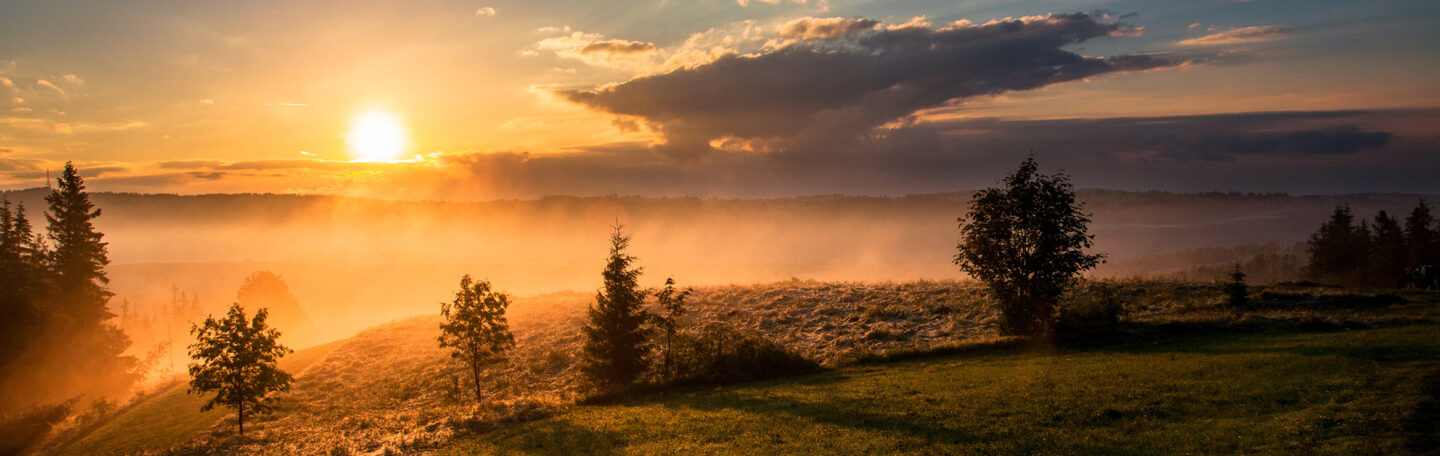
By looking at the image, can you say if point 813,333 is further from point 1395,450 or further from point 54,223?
point 54,223

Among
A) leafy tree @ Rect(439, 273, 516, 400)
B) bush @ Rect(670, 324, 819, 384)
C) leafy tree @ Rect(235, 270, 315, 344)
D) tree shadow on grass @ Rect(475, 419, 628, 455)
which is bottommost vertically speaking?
leafy tree @ Rect(235, 270, 315, 344)

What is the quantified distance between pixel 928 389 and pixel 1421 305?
2786 centimetres

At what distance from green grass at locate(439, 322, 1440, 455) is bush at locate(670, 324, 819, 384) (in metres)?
2.53

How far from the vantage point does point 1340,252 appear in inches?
2746

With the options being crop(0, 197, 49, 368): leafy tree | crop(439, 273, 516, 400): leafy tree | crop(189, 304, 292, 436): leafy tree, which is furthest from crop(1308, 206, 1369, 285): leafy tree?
crop(0, 197, 49, 368): leafy tree

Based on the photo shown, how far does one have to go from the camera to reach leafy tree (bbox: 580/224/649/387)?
31.9m

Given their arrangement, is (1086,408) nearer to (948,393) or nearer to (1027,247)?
(948,393)

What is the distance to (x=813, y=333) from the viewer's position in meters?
40.8

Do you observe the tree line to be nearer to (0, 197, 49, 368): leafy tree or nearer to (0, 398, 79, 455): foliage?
(0, 398, 79, 455): foliage

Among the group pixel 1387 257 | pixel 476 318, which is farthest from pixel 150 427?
pixel 1387 257

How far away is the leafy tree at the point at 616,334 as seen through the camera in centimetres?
3194

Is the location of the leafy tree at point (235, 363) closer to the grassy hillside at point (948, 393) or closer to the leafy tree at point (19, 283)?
the grassy hillside at point (948, 393)

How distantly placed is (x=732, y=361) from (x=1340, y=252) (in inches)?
3093

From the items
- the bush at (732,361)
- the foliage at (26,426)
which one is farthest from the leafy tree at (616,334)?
the foliage at (26,426)
